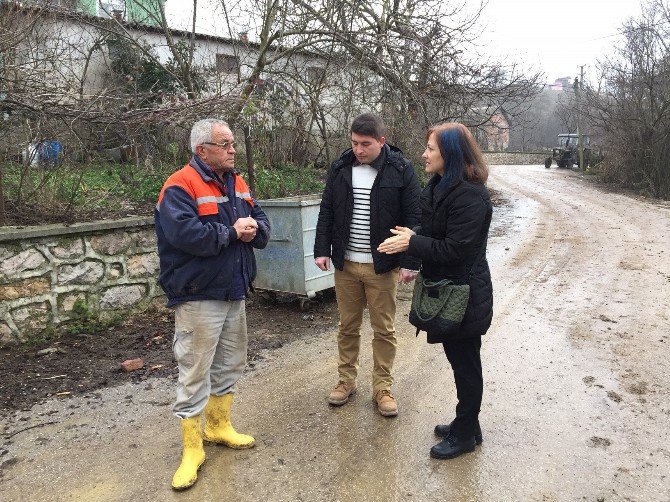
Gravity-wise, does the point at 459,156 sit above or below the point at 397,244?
above

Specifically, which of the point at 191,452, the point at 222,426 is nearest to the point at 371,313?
the point at 222,426

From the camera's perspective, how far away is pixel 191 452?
2785 millimetres

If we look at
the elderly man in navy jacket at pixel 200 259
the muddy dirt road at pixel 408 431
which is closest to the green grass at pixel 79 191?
the muddy dirt road at pixel 408 431

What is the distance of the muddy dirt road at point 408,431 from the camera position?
268cm

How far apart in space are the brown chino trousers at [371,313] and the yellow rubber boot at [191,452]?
1.13m

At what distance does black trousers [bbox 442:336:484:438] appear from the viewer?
2.89m

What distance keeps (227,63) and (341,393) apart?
23.8 ft

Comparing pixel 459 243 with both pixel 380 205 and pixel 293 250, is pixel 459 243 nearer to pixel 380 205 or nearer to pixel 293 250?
pixel 380 205

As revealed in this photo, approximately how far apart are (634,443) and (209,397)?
241 centimetres

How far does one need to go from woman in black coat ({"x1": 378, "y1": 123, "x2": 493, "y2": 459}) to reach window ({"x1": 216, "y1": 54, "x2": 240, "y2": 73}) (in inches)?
259

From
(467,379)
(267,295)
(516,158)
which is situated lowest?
(267,295)

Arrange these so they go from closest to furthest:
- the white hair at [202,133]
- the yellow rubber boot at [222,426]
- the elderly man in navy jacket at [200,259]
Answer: the elderly man in navy jacket at [200,259]
the white hair at [202,133]
the yellow rubber boot at [222,426]

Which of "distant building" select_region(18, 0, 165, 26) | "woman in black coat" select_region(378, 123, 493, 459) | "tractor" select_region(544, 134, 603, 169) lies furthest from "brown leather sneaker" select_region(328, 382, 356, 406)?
"tractor" select_region(544, 134, 603, 169)

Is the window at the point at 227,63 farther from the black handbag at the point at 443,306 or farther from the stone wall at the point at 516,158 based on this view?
the stone wall at the point at 516,158
